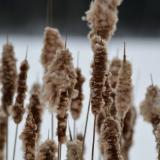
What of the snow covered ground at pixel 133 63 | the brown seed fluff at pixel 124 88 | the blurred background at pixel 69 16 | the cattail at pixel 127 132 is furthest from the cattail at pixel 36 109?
the blurred background at pixel 69 16

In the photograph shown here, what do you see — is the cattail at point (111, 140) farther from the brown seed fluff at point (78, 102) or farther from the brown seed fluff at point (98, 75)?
the brown seed fluff at point (78, 102)

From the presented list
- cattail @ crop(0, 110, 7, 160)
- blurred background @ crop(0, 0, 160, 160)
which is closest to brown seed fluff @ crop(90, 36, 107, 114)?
cattail @ crop(0, 110, 7, 160)

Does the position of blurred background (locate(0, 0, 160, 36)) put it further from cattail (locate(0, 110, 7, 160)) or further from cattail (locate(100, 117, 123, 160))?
cattail (locate(100, 117, 123, 160))

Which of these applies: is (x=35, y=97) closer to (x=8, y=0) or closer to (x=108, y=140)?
(x=108, y=140)

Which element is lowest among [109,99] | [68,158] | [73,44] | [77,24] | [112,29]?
[68,158]

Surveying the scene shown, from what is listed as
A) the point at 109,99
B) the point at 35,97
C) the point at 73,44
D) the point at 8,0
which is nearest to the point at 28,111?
the point at 35,97

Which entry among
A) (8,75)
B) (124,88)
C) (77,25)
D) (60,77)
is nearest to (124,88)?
(124,88)
